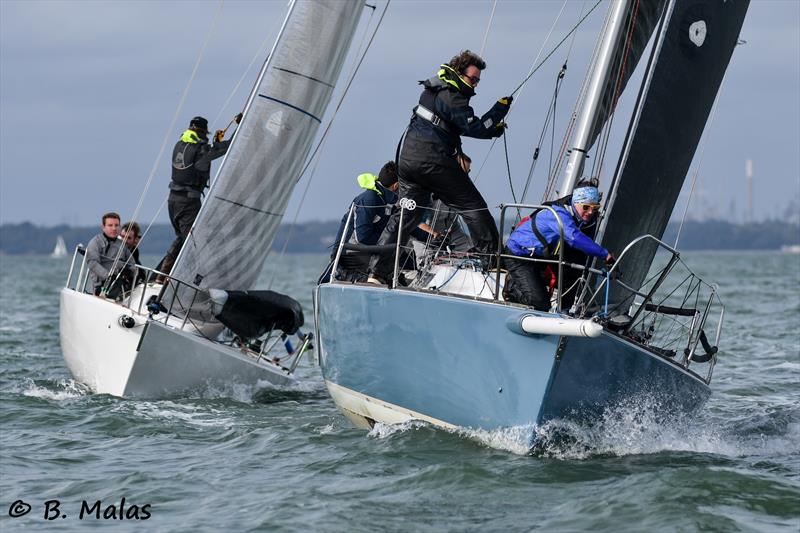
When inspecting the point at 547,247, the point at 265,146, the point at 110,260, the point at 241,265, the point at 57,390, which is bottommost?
the point at 57,390

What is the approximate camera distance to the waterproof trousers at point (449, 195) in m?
7.72

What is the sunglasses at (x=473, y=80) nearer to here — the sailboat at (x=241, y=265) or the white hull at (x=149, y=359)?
the sailboat at (x=241, y=265)

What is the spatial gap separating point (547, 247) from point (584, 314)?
0.42m

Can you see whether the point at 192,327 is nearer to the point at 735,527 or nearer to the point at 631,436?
the point at 631,436

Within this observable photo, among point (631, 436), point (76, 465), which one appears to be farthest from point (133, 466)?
point (631, 436)

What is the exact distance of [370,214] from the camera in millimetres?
8562

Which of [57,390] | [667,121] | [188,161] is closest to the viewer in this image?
[667,121]

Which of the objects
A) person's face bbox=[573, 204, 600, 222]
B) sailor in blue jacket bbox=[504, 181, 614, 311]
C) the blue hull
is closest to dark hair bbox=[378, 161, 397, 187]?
the blue hull

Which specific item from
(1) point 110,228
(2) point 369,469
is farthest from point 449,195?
(1) point 110,228

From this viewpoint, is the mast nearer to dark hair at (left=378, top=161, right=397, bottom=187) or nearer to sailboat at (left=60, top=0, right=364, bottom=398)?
dark hair at (left=378, top=161, right=397, bottom=187)

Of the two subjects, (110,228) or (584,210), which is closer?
(584,210)

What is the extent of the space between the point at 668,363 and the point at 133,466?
3.17m

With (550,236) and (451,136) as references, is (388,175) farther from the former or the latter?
(550,236)

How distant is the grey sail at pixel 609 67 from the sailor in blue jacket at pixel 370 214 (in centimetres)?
116
